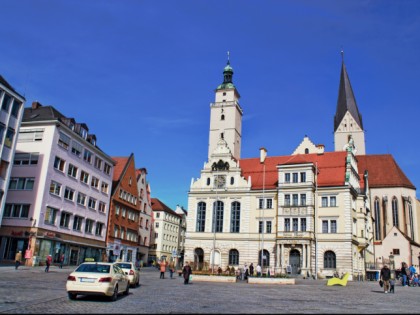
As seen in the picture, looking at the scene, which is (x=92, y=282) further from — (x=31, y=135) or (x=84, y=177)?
(x=84, y=177)

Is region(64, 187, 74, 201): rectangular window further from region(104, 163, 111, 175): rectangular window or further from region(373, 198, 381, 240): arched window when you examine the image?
region(373, 198, 381, 240): arched window

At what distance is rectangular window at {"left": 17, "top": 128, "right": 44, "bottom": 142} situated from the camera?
47.2 metres

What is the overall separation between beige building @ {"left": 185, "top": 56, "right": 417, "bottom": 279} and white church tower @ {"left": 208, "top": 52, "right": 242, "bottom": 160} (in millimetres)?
7286

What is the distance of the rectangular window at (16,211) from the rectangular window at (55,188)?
3002 millimetres

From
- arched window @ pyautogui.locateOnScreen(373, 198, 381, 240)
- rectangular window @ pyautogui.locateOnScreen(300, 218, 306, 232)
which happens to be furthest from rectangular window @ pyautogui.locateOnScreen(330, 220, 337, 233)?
arched window @ pyautogui.locateOnScreen(373, 198, 381, 240)

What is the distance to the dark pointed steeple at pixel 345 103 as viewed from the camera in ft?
346

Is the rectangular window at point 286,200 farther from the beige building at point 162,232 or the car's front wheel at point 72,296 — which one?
the car's front wheel at point 72,296

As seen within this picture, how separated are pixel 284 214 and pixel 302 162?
24.8ft

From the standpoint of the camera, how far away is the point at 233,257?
62.6 meters

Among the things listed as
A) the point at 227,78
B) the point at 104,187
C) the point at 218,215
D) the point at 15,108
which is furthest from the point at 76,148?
the point at 227,78

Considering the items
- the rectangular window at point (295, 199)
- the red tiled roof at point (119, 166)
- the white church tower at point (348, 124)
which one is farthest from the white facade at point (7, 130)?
the white church tower at point (348, 124)

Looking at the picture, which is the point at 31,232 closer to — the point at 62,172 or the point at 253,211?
the point at 62,172

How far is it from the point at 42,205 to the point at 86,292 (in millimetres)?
30987

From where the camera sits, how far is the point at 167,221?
101m
